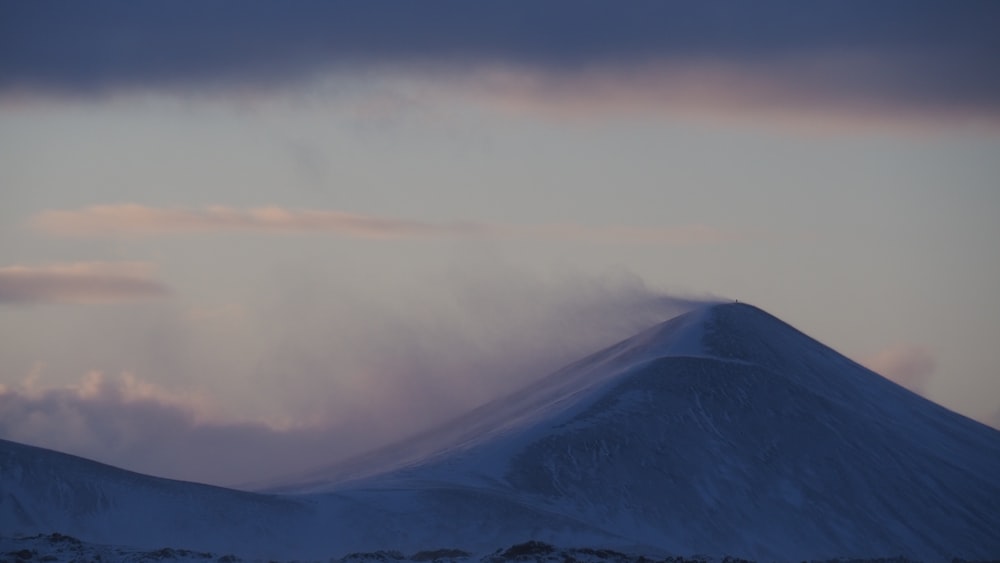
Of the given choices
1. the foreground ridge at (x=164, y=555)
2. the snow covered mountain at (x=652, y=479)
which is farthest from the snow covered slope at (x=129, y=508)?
the foreground ridge at (x=164, y=555)

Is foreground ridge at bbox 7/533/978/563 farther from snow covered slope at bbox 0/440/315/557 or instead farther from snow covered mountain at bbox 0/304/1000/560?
snow covered mountain at bbox 0/304/1000/560

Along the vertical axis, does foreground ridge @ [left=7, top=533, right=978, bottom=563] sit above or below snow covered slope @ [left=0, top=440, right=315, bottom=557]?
below

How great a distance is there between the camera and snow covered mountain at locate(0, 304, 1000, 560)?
80.8 metres

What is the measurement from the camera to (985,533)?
4063 inches

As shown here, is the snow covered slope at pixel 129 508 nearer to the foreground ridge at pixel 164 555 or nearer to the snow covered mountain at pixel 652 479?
the snow covered mountain at pixel 652 479

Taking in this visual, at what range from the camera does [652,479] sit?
9719 cm

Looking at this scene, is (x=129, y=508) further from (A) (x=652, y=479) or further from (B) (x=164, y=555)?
(A) (x=652, y=479)

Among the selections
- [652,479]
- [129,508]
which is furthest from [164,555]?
[652,479]

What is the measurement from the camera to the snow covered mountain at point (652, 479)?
8081 cm

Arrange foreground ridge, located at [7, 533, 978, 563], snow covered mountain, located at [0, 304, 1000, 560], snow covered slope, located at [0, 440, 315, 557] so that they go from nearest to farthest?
foreground ridge, located at [7, 533, 978, 563] < snow covered slope, located at [0, 440, 315, 557] < snow covered mountain, located at [0, 304, 1000, 560]

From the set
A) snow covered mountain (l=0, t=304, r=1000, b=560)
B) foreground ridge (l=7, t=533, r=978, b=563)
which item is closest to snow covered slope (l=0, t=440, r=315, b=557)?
snow covered mountain (l=0, t=304, r=1000, b=560)

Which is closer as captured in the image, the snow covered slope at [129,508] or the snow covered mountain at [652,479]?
the snow covered slope at [129,508]

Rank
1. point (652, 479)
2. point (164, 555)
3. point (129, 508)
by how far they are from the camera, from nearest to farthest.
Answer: point (164, 555) → point (129, 508) → point (652, 479)

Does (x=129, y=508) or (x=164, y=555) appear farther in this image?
(x=129, y=508)
